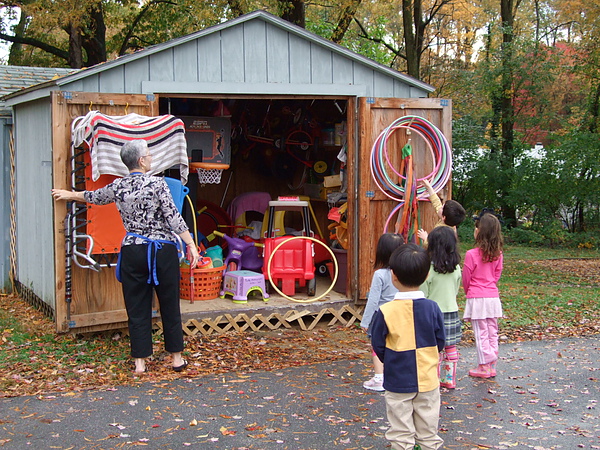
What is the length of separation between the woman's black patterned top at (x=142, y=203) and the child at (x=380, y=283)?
155cm

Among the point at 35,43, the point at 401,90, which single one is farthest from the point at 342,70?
the point at 35,43

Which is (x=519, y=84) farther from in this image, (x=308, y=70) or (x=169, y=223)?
(x=169, y=223)

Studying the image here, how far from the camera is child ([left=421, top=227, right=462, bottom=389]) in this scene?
16.2ft

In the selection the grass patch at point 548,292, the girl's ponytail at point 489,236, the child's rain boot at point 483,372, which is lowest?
the grass patch at point 548,292

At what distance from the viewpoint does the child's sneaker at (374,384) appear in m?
5.14

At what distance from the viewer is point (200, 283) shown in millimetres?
7367

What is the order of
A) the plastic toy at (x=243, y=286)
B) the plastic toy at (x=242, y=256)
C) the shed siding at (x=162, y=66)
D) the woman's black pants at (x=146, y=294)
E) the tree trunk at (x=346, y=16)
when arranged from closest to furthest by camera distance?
the woman's black pants at (x=146, y=294) → the shed siding at (x=162, y=66) → the plastic toy at (x=243, y=286) → the plastic toy at (x=242, y=256) → the tree trunk at (x=346, y=16)

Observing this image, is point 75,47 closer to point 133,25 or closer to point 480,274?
point 133,25

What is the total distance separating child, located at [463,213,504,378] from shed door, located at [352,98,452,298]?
67.1 inches

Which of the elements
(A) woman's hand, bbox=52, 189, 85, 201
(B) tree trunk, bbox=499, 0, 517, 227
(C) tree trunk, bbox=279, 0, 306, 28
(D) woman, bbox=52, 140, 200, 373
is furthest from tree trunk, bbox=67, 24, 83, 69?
(D) woman, bbox=52, 140, 200, 373

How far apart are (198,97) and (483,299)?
3307 millimetres

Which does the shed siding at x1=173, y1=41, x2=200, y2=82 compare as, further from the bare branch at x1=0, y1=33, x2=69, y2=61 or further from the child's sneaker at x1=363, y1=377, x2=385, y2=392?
the bare branch at x1=0, y1=33, x2=69, y2=61

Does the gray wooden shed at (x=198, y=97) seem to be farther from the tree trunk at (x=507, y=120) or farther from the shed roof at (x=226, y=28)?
the tree trunk at (x=507, y=120)

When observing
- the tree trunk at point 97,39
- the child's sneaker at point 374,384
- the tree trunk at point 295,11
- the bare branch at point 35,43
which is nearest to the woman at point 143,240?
the child's sneaker at point 374,384
